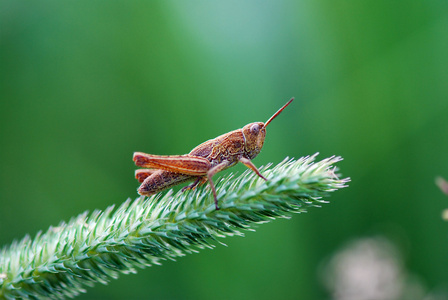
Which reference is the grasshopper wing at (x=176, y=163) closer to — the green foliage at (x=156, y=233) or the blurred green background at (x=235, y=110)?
the green foliage at (x=156, y=233)

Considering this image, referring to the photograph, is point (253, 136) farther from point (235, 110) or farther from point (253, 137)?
point (235, 110)

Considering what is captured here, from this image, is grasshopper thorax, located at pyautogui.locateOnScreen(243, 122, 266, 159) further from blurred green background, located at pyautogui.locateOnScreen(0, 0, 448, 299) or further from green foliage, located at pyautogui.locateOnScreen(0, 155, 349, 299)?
blurred green background, located at pyautogui.locateOnScreen(0, 0, 448, 299)

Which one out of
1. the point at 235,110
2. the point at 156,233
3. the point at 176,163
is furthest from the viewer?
the point at 235,110

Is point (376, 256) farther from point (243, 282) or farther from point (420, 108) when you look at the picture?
point (420, 108)

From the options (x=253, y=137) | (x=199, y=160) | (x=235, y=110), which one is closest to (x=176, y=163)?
(x=199, y=160)

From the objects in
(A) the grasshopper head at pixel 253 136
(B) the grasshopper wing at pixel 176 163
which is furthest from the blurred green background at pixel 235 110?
(B) the grasshopper wing at pixel 176 163

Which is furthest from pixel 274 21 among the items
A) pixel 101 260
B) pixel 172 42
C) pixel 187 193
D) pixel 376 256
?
pixel 101 260

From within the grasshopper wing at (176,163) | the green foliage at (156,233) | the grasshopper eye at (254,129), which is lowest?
the green foliage at (156,233)
